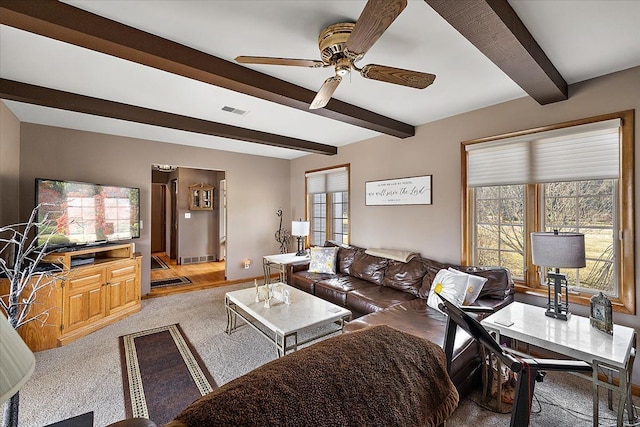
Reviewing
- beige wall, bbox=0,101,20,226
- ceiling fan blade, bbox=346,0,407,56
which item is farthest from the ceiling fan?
beige wall, bbox=0,101,20,226

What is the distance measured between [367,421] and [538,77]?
2.62m

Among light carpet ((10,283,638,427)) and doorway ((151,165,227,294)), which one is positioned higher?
doorway ((151,165,227,294))

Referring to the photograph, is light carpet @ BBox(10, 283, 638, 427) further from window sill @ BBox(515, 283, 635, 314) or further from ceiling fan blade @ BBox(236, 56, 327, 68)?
ceiling fan blade @ BBox(236, 56, 327, 68)

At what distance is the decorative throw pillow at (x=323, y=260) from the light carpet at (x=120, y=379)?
1443 millimetres

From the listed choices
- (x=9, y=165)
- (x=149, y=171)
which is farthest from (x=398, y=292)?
(x=9, y=165)

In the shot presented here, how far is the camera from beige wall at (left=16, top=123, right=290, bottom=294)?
147 inches

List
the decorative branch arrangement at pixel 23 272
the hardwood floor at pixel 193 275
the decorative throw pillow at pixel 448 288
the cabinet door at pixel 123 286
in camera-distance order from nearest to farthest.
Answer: the decorative branch arrangement at pixel 23 272 < the decorative throw pillow at pixel 448 288 < the cabinet door at pixel 123 286 < the hardwood floor at pixel 193 275

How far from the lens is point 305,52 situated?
210 centimetres

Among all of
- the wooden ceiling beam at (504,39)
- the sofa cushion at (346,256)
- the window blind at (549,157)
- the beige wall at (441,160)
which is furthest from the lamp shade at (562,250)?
the sofa cushion at (346,256)

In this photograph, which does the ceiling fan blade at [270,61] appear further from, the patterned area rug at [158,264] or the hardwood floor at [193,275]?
the patterned area rug at [158,264]

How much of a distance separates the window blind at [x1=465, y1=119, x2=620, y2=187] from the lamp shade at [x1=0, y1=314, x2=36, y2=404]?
11.8 feet

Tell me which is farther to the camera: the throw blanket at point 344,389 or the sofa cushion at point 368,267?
the sofa cushion at point 368,267

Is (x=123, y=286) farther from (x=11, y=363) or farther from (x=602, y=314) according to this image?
(x=602, y=314)

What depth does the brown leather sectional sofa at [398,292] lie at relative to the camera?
218 cm
